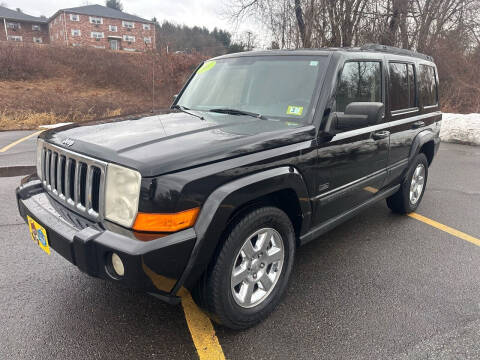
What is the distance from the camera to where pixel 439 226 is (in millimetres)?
4215

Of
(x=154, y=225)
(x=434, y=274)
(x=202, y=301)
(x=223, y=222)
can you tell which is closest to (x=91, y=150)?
(x=154, y=225)

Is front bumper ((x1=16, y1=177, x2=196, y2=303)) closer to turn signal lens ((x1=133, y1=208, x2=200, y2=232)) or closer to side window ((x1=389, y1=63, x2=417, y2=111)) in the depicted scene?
turn signal lens ((x1=133, y1=208, x2=200, y2=232))

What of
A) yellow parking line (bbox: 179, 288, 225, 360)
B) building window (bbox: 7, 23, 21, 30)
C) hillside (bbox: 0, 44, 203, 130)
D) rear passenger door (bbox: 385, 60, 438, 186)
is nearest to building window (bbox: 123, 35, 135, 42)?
building window (bbox: 7, 23, 21, 30)

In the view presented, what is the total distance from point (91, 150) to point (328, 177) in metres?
1.72

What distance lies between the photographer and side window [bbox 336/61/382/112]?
2979mm

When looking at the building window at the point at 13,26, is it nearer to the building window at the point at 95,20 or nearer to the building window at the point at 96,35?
the building window at the point at 96,35

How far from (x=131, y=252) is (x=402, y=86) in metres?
3.36

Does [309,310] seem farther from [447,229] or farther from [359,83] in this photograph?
[447,229]

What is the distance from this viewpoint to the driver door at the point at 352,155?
9.25 feet

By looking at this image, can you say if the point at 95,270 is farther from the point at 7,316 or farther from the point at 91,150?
the point at 7,316

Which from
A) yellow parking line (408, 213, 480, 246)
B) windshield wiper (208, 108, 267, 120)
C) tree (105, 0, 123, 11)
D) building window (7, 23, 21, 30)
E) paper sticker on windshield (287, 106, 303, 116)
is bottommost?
yellow parking line (408, 213, 480, 246)

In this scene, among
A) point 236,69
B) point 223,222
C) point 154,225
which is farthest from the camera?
point 236,69

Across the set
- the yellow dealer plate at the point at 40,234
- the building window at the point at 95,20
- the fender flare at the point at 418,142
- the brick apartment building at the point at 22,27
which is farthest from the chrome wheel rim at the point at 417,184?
the brick apartment building at the point at 22,27

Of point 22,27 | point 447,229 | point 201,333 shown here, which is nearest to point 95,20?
point 22,27
